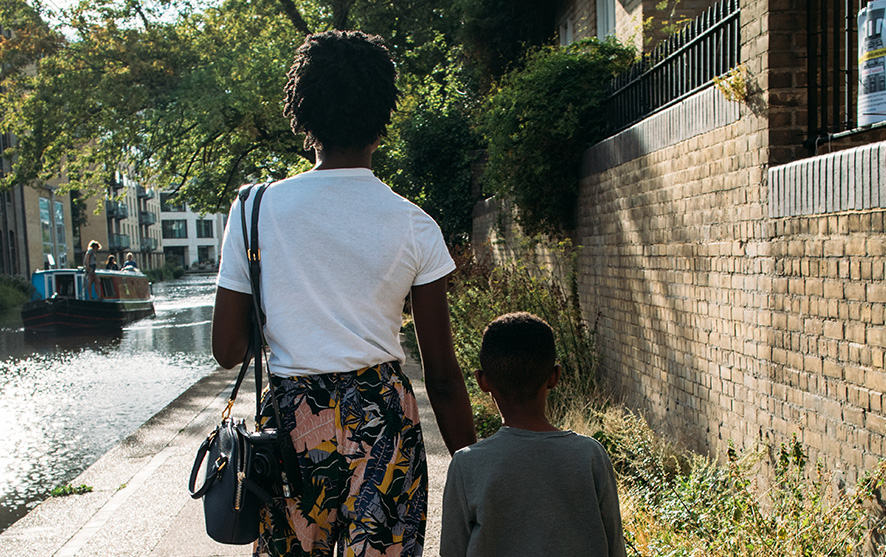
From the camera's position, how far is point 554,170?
851 centimetres

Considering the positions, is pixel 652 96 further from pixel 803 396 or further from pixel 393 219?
pixel 393 219

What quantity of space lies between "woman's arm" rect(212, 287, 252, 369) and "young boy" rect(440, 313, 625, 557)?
26.6 inches

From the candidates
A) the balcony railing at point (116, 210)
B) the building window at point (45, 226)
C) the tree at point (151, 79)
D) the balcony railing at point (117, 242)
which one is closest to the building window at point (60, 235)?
the building window at point (45, 226)

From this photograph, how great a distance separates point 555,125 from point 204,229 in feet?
388

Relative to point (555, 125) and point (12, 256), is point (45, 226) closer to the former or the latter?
point (12, 256)

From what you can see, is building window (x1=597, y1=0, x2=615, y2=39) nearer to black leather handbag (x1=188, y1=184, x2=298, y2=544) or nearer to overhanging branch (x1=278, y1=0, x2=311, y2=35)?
overhanging branch (x1=278, y1=0, x2=311, y2=35)

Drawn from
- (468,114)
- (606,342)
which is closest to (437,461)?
(606,342)

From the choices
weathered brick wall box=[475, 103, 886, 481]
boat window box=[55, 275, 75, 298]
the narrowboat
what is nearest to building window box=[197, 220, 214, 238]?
the narrowboat

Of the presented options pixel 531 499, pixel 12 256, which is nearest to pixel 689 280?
pixel 531 499

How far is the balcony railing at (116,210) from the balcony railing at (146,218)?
6.92 m

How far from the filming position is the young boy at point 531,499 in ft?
6.70

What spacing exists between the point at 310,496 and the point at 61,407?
9522 millimetres

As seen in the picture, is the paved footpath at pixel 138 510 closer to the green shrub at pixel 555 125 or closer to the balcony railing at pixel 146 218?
the green shrub at pixel 555 125

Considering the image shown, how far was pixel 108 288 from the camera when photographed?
25.7 metres
